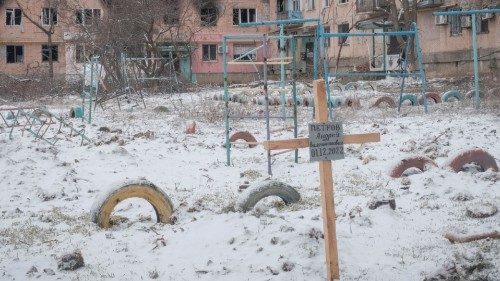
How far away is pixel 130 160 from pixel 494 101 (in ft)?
28.8

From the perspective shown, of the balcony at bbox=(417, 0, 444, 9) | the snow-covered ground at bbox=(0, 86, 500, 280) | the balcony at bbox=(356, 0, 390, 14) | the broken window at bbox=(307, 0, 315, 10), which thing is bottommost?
the snow-covered ground at bbox=(0, 86, 500, 280)

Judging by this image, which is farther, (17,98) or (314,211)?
(17,98)

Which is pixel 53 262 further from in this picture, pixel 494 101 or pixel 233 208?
pixel 494 101

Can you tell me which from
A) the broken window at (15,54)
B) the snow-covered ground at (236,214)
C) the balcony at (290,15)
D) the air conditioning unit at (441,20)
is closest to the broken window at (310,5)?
the balcony at (290,15)

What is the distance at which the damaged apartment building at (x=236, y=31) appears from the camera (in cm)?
3506

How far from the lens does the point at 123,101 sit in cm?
2238

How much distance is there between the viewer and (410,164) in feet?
24.9

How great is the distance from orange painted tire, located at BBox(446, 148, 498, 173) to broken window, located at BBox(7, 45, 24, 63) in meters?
40.5

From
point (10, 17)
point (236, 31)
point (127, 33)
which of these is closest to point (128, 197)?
point (127, 33)

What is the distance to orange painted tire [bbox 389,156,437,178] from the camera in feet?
24.7

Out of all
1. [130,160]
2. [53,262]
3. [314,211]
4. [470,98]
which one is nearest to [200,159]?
[130,160]

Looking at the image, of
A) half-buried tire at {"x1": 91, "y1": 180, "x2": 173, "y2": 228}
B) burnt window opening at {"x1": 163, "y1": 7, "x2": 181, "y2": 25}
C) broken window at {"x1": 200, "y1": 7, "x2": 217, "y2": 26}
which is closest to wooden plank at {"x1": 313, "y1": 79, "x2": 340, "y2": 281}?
half-buried tire at {"x1": 91, "y1": 180, "x2": 173, "y2": 228}

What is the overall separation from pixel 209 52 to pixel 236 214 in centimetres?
3972

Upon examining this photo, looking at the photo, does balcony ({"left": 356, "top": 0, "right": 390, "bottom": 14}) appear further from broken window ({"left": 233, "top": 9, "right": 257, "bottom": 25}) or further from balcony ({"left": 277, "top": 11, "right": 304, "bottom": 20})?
broken window ({"left": 233, "top": 9, "right": 257, "bottom": 25})
